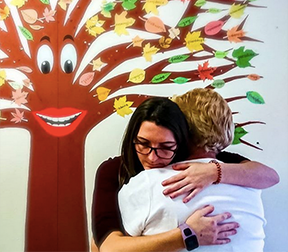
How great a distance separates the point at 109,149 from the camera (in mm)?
1629

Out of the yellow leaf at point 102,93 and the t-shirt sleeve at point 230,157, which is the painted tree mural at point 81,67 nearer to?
the yellow leaf at point 102,93

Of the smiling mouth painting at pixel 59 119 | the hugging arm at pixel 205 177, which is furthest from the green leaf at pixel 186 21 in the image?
the hugging arm at pixel 205 177

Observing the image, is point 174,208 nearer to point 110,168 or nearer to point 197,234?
point 197,234

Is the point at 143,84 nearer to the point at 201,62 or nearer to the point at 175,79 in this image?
the point at 175,79

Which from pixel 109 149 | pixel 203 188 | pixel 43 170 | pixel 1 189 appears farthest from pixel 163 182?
pixel 1 189

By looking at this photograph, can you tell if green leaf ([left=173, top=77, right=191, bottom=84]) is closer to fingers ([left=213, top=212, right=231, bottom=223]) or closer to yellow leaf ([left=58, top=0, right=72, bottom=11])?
yellow leaf ([left=58, top=0, right=72, bottom=11])

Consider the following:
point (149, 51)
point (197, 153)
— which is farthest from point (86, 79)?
point (197, 153)

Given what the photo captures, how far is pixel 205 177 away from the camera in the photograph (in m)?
1.18

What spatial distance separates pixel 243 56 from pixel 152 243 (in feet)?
3.10

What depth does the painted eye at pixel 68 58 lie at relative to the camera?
5.33 ft

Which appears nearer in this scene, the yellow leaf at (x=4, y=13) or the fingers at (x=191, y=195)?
the fingers at (x=191, y=195)

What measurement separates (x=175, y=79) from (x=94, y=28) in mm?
417

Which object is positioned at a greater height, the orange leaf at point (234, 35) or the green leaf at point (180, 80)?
the orange leaf at point (234, 35)

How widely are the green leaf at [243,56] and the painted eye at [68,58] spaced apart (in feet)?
2.31
